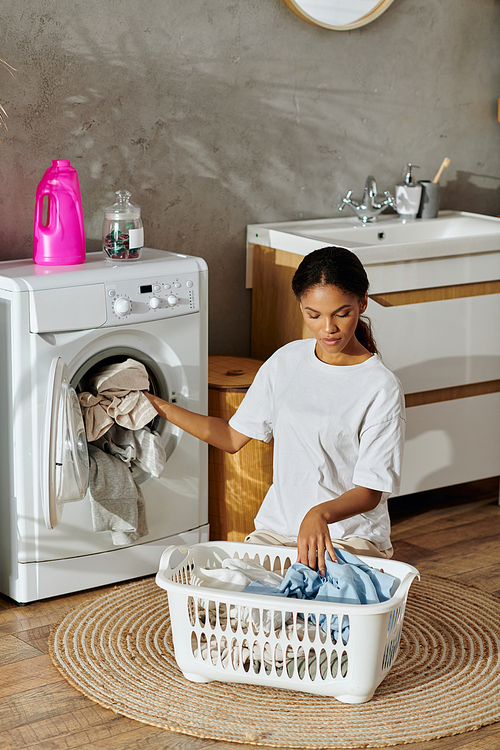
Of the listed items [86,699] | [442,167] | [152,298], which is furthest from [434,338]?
[86,699]

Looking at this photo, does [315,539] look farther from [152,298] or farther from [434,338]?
[434,338]

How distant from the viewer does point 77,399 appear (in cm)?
222

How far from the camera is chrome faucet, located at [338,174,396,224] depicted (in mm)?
3203

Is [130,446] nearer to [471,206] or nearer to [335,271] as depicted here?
[335,271]

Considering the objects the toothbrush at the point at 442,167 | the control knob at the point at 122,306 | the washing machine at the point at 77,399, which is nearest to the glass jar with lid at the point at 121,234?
the washing machine at the point at 77,399

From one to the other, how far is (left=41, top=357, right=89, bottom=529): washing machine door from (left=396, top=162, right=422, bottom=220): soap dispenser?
5.24ft

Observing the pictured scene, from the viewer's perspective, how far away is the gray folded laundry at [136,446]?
239cm

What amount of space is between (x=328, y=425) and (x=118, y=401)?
1.91 ft

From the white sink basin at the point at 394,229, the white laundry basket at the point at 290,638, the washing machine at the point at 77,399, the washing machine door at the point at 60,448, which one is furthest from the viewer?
the white sink basin at the point at 394,229

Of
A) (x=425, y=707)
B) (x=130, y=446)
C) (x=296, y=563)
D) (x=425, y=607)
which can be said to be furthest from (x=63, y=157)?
(x=425, y=707)

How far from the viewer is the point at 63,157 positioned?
2682 mm

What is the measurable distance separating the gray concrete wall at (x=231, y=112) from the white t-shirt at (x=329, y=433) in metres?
1.00

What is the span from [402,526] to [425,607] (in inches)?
25.3

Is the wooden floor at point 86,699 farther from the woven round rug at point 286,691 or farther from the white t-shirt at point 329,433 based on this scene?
the white t-shirt at point 329,433
